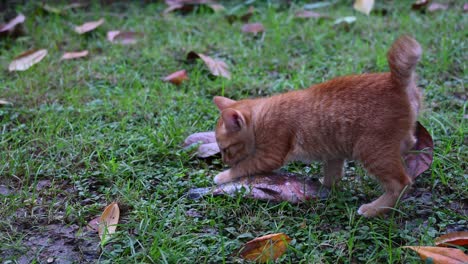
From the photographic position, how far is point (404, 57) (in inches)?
124

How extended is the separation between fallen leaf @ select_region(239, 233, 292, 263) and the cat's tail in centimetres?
107

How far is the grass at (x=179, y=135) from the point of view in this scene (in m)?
3.03

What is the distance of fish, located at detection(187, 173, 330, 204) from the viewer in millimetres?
3346

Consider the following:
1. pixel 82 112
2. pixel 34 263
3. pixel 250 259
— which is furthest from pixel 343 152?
pixel 82 112

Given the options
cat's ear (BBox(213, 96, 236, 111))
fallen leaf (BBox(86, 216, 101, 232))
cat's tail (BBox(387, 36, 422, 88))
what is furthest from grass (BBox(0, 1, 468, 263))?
cat's tail (BBox(387, 36, 422, 88))

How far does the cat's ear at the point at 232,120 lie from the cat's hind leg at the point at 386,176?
776 millimetres

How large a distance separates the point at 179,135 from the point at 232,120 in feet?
2.10

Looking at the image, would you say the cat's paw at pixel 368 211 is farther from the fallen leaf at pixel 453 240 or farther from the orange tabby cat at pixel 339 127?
the fallen leaf at pixel 453 240

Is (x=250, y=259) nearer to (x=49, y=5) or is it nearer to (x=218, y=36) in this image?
(x=218, y=36)

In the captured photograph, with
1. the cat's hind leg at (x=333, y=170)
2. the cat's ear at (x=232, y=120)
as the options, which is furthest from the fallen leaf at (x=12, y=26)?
the cat's hind leg at (x=333, y=170)

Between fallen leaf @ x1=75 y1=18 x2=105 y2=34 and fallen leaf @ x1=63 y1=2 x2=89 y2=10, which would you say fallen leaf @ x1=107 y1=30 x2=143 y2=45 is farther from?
fallen leaf @ x1=63 y1=2 x2=89 y2=10

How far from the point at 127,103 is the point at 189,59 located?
97 centimetres

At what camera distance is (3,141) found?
13.1 ft

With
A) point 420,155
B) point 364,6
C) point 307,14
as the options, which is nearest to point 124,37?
point 307,14
